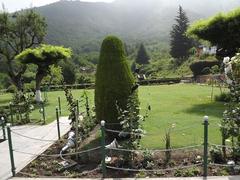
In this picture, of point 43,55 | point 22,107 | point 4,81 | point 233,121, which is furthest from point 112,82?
point 4,81

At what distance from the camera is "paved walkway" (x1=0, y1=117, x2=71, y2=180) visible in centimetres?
769

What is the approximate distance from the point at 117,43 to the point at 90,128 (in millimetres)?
2764

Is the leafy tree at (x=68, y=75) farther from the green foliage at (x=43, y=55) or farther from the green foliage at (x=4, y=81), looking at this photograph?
the green foliage at (x=43, y=55)

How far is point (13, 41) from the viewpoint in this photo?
83.3ft

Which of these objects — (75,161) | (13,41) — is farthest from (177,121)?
(13,41)

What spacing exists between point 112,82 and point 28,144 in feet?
10.6

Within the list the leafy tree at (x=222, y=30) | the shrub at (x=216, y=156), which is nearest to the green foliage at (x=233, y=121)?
the shrub at (x=216, y=156)

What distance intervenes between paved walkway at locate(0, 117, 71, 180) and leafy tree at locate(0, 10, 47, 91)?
→ 40.7 feet

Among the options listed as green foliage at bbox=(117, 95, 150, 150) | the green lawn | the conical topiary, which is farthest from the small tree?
green foliage at bbox=(117, 95, 150, 150)

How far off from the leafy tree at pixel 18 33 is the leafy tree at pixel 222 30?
44.5 feet

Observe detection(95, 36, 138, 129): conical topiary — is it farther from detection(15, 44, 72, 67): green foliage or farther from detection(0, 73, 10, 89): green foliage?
detection(0, 73, 10, 89): green foliage

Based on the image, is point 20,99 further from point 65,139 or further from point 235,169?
point 235,169

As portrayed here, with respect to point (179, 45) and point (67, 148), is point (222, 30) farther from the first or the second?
point (179, 45)

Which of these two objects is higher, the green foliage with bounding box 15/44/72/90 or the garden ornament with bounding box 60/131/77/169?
the green foliage with bounding box 15/44/72/90
